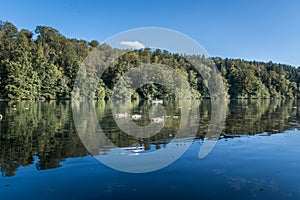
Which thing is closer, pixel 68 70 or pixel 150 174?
pixel 150 174

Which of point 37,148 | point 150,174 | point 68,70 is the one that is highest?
point 68,70

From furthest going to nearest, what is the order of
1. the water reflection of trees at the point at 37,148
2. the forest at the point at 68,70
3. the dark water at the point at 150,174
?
the forest at the point at 68,70, the water reflection of trees at the point at 37,148, the dark water at the point at 150,174

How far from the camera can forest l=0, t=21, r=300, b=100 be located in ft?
202

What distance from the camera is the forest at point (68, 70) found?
61.5 metres

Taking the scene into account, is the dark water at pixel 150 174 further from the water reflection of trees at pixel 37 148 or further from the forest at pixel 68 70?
the forest at pixel 68 70

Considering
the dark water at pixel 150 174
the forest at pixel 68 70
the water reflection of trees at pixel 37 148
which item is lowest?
the dark water at pixel 150 174

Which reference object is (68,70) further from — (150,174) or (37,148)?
(150,174)

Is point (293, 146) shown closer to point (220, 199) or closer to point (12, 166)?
point (220, 199)

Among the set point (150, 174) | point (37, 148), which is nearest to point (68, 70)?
point (37, 148)

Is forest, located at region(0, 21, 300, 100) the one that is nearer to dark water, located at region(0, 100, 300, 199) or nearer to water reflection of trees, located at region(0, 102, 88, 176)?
water reflection of trees, located at region(0, 102, 88, 176)

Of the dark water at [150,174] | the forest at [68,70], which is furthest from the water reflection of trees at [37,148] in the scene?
the forest at [68,70]

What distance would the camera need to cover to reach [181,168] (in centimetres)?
867

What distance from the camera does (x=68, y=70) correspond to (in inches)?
2958

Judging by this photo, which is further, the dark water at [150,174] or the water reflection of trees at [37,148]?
the water reflection of trees at [37,148]
